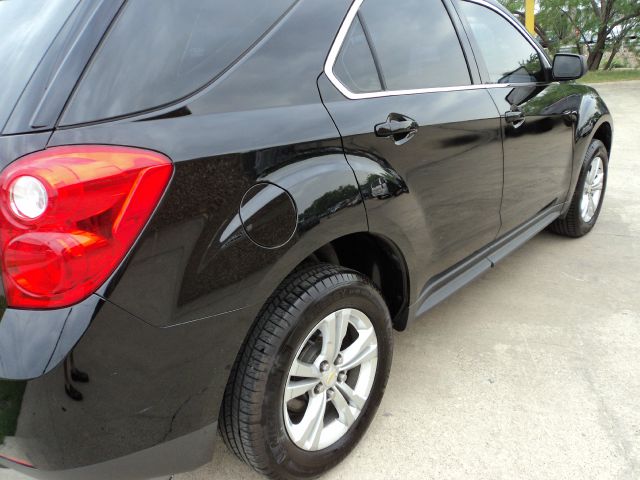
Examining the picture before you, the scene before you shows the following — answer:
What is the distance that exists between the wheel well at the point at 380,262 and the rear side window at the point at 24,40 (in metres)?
1.06

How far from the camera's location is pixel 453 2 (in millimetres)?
2572

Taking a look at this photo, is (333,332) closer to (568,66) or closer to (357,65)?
(357,65)

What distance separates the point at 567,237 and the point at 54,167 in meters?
3.95

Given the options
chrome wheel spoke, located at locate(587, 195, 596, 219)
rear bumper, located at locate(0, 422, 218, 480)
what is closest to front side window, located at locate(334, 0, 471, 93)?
rear bumper, located at locate(0, 422, 218, 480)

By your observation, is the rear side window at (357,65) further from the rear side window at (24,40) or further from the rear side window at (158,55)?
the rear side window at (24,40)

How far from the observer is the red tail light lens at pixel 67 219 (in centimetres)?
118

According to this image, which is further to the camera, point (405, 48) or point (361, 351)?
point (405, 48)

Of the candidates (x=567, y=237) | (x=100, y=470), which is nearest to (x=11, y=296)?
(x=100, y=470)

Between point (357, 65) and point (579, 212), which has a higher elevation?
point (357, 65)

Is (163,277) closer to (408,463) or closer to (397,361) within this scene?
(408,463)

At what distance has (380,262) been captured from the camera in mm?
2111

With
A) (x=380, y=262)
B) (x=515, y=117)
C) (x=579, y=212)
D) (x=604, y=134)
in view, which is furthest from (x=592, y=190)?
(x=380, y=262)

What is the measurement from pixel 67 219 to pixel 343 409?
117 cm

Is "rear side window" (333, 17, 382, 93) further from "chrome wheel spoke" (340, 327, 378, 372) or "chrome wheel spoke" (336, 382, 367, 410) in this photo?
"chrome wheel spoke" (336, 382, 367, 410)
